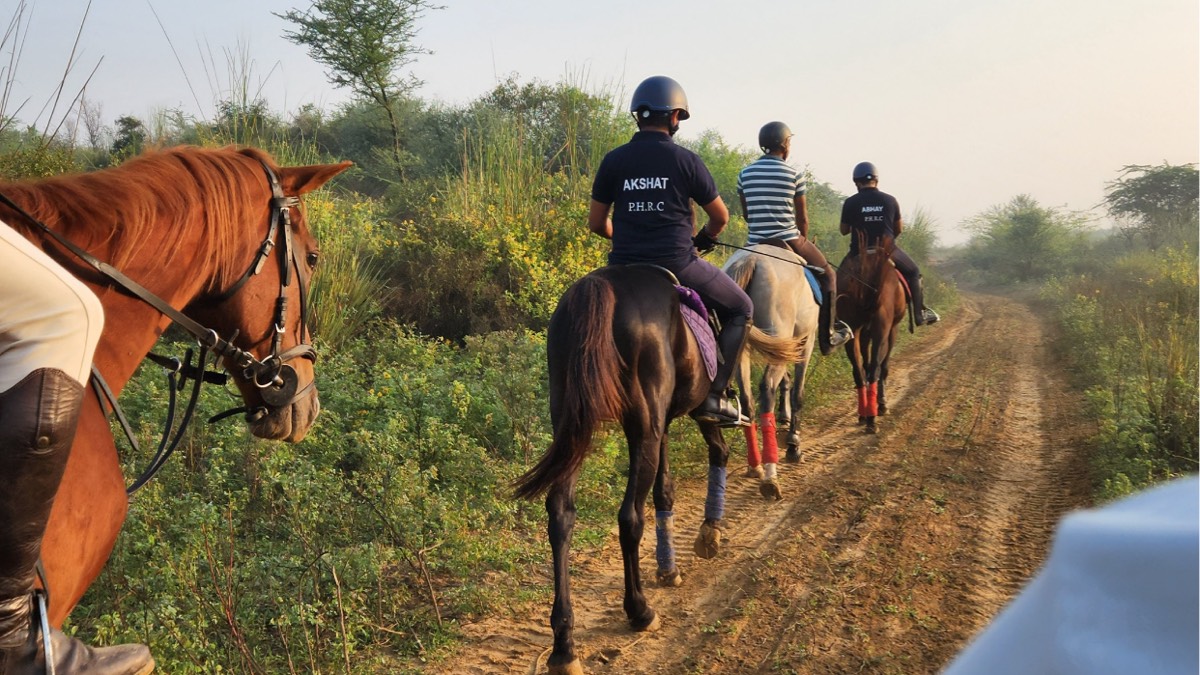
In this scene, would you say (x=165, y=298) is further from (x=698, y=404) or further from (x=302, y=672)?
(x=698, y=404)

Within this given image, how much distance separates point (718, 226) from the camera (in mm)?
5672

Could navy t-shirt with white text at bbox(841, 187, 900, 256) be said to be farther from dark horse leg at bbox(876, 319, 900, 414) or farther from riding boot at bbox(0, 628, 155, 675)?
riding boot at bbox(0, 628, 155, 675)

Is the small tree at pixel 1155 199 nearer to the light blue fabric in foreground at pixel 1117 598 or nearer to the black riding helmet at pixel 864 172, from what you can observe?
the black riding helmet at pixel 864 172

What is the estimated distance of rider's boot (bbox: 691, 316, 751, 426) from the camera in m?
5.64

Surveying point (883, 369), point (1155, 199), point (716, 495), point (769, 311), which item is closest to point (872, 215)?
point (883, 369)

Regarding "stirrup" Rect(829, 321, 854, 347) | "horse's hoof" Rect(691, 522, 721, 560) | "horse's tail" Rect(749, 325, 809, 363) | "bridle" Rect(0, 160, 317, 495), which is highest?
"bridle" Rect(0, 160, 317, 495)

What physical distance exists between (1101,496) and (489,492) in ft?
15.4

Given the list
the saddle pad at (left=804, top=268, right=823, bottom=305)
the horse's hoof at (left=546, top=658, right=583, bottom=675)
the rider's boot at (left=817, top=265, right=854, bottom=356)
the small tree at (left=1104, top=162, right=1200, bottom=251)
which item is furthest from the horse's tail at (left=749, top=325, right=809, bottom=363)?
the small tree at (left=1104, top=162, right=1200, bottom=251)

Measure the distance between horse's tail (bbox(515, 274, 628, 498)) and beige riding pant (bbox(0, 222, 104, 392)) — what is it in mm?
2435

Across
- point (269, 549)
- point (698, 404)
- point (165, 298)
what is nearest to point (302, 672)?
point (269, 549)

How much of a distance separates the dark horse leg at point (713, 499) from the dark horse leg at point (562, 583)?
5.77 ft

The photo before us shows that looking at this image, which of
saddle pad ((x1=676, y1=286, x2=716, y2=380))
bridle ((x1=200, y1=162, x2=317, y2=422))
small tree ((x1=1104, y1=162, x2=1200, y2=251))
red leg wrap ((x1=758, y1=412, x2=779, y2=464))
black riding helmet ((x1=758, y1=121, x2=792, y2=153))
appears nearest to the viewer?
bridle ((x1=200, y1=162, x2=317, y2=422))

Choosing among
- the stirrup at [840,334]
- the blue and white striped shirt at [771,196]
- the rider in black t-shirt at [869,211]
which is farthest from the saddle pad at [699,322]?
the rider in black t-shirt at [869,211]

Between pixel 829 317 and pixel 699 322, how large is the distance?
416cm
